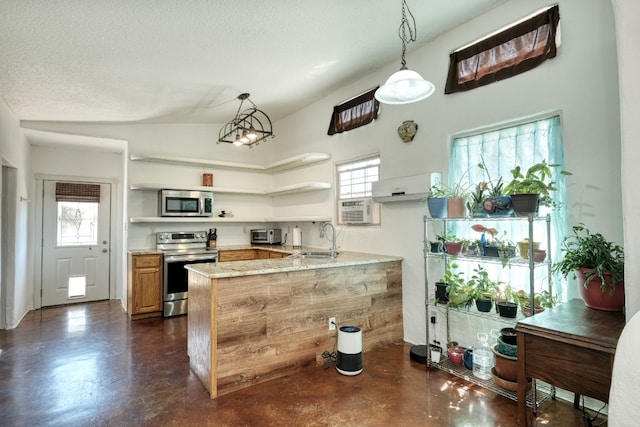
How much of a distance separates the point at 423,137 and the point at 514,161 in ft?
3.06

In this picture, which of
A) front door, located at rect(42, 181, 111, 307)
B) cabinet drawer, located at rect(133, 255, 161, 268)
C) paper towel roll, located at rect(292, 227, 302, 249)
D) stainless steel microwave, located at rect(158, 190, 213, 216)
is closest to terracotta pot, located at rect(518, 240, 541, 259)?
paper towel roll, located at rect(292, 227, 302, 249)

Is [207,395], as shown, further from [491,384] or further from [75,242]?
[75,242]

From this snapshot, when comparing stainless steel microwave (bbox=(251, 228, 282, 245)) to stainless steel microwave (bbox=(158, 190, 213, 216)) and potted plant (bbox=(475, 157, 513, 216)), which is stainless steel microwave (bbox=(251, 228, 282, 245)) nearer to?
stainless steel microwave (bbox=(158, 190, 213, 216))

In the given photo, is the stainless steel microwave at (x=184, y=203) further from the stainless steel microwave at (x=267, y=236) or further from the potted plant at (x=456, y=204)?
the potted plant at (x=456, y=204)

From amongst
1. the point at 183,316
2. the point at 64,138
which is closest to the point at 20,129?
the point at 64,138

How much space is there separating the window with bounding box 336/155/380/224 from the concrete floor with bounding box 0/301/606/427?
1.52m

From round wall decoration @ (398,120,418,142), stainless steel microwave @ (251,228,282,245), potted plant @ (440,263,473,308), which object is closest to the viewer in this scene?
potted plant @ (440,263,473,308)

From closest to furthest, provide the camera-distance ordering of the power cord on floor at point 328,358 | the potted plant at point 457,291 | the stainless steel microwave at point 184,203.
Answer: the potted plant at point 457,291 → the power cord on floor at point 328,358 → the stainless steel microwave at point 184,203

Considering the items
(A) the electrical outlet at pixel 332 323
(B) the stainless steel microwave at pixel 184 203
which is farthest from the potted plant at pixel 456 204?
(B) the stainless steel microwave at pixel 184 203

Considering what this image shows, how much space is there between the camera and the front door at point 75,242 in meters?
5.22

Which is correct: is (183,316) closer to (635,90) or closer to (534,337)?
(534,337)

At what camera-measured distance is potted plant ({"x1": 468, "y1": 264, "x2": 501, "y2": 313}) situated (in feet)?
8.57

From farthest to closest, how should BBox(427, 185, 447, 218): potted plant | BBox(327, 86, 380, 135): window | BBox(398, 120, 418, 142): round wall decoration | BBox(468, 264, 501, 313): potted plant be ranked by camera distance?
BBox(327, 86, 380, 135): window → BBox(398, 120, 418, 142): round wall decoration → BBox(427, 185, 447, 218): potted plant → BBox(468, 264, 501, 313): potted plant

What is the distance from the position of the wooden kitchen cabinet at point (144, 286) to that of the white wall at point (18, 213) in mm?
1254
